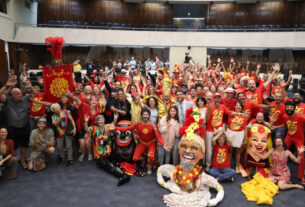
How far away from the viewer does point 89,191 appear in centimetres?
401

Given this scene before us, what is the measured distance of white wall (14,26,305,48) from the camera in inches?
606

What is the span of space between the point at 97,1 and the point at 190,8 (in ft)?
28.5

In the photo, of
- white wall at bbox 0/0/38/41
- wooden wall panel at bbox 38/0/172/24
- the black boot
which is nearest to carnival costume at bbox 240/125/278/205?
the black boot

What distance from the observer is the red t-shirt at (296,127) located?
4.46m

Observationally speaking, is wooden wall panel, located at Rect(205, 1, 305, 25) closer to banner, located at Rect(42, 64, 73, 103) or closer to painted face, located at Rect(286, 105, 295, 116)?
painted face, located at Rect(286, 105, 295, 116)

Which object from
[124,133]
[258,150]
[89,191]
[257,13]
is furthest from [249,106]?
[257,13]

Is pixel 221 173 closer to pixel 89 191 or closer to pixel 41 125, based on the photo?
pixel 89 191

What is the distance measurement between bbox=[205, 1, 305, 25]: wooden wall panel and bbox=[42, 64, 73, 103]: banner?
17.4m

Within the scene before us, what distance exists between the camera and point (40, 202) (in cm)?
366

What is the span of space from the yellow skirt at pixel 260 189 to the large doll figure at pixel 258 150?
0.63ft

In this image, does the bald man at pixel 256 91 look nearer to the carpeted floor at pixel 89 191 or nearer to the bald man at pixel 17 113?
the carpeted floor at pixel 89 191

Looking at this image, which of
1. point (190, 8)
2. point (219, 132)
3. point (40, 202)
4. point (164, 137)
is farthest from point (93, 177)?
point (190, 8)

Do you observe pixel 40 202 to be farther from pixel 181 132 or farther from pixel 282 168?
pixel 282 168

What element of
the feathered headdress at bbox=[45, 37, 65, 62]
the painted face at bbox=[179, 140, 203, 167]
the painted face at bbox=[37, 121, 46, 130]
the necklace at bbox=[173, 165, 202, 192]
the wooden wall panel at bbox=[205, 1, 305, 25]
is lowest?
the necklace at bbox=[173, 165, 202, 192]
